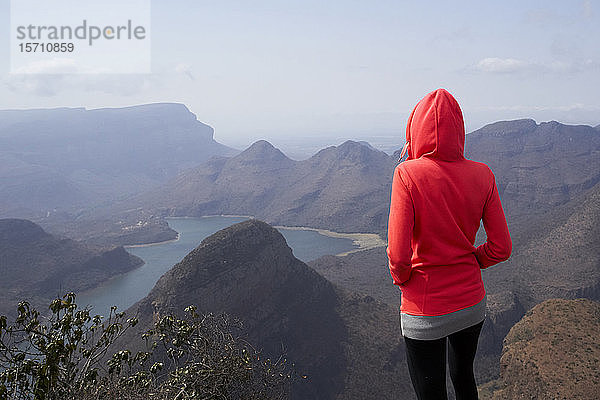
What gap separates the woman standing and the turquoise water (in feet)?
104

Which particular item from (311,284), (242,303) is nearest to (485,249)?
(242,303)

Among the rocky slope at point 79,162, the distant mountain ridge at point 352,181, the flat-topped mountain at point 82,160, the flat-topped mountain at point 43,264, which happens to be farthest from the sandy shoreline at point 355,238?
the flat-topped mountain at point 82,160

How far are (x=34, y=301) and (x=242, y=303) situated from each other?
1052 inches

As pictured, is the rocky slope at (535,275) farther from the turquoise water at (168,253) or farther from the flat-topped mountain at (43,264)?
the flat-topped mountain at (43,264)

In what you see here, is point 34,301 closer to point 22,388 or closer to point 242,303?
point 242,303

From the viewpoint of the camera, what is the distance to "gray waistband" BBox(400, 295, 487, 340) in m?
2.21

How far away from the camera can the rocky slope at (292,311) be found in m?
19.2

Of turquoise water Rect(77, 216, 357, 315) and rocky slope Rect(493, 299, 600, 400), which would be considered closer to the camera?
rocky slope Rect(493, 299, 600, 400)

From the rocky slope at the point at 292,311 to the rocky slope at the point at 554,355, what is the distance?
5.40m

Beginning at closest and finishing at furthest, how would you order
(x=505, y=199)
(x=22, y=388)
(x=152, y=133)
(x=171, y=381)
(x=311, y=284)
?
(x=22, y=388)
(x=171, y=381)
(x=311, y=284)
(x=505, y=199)
(x=152, y=133)

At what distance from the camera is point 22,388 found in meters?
3.81

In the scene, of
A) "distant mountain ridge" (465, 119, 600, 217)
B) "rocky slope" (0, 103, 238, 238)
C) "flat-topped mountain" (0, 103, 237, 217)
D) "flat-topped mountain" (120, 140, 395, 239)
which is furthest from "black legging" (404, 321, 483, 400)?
"flat-topped mountain" (0, 103, 237, 217)

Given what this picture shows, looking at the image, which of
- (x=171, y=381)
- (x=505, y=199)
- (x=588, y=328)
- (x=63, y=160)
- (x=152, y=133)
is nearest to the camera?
(x=171, y=381)

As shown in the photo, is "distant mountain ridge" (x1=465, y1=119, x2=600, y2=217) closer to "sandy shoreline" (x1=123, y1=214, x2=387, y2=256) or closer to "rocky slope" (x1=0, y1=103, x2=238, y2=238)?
"sandy shoreline" (x1=123, y1=214, x2=387, y2=256)
